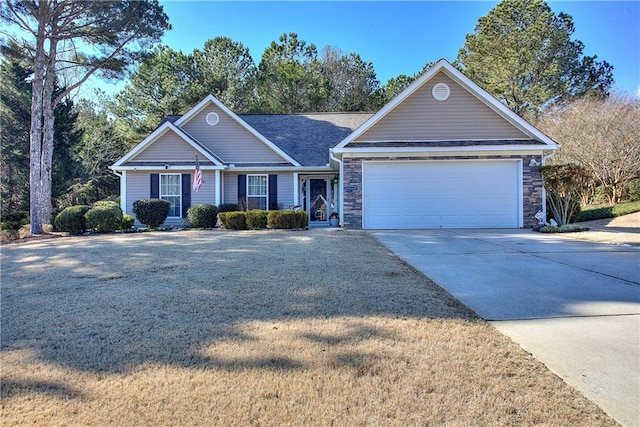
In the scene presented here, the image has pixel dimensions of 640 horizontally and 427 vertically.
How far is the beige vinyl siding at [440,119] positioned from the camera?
43.5ft

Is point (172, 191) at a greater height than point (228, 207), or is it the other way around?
point (172, 191)

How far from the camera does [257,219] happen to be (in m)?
13.3

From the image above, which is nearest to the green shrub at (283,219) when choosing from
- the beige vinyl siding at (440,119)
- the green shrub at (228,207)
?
the green shrub at (228,207)

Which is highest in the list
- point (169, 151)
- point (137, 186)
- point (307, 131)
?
point (307, 131)

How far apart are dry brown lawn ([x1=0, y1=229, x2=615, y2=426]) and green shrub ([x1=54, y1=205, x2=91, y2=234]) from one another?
336 inches

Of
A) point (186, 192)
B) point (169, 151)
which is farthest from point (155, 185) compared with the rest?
point (169, 151)

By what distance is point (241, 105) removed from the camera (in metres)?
29.2

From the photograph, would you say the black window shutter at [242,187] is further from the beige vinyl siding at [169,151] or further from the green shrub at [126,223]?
the green shrub at [126,223]

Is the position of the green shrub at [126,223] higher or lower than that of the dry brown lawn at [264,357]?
higher

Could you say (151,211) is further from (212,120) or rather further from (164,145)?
(212,120)

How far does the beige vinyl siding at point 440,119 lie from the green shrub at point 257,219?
477cm

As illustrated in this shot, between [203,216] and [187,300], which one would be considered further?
[203,216]

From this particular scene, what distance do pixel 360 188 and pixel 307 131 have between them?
22.1 feet

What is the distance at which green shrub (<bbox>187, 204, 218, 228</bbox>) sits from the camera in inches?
552
